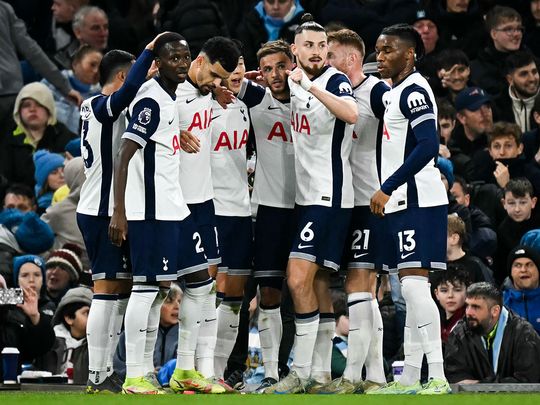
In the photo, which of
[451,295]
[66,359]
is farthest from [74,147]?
[451,295]

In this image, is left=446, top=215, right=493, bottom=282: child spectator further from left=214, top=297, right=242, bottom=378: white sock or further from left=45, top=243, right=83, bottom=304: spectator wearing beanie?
left=45, top=243, right=83, bottom=304: spectator wearing beanie

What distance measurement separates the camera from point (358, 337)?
1139 cm

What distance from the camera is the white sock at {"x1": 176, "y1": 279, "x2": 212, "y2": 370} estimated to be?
1103 centimetres

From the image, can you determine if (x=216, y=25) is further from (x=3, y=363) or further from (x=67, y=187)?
(x=3, y=363)

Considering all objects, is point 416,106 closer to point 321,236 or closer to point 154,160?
point 321,236

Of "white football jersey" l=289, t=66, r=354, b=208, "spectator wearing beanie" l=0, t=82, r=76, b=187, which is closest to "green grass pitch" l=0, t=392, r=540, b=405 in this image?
"white football jersey" l=289, t=66, r=354, b=208

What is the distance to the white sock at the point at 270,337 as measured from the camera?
1163 cm

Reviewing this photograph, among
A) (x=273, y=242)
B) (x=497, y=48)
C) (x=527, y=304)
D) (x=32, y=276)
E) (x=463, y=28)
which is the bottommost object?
(x=527, y=304)

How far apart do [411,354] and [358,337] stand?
50 cm

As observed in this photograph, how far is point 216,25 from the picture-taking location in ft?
60.9

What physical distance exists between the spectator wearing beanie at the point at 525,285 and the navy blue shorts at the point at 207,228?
4121mm

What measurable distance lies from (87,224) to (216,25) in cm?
769

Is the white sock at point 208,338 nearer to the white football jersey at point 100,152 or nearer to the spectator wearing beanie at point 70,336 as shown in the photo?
the white football jersey at point 100,152

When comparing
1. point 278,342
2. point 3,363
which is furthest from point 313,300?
point 3,363
